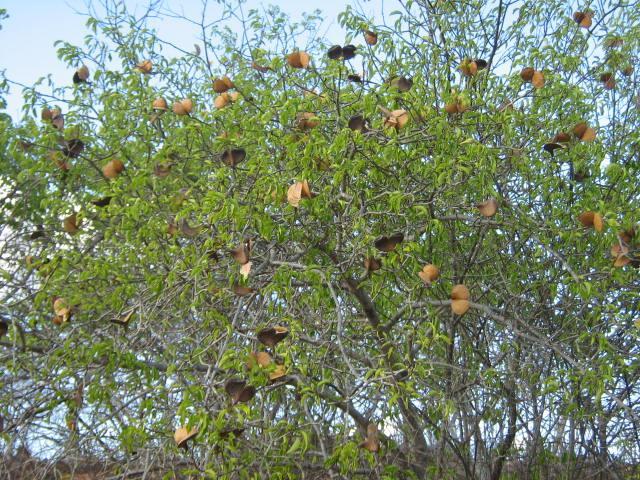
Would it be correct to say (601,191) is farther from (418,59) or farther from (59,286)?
(59,286)

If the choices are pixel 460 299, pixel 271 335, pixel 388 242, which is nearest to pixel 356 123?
pixel 388 242

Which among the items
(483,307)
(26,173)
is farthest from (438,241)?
(26,173)

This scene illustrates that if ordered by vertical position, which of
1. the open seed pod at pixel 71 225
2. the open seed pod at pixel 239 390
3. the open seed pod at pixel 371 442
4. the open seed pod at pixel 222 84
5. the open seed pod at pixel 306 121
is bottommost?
the open seed pod at pixel 371 442

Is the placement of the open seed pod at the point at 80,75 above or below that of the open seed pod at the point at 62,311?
above

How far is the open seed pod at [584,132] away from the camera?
10.6 feet

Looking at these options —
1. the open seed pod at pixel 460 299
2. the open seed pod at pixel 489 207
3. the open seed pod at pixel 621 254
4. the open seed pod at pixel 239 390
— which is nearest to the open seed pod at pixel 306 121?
the open seed pod at pixel 489 207

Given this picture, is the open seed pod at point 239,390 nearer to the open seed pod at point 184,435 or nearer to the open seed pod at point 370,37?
the open seed pod at point 184,435

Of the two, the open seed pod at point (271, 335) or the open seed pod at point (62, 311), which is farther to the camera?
the open seed pod at point (62, 311)

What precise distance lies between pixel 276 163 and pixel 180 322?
122 cm

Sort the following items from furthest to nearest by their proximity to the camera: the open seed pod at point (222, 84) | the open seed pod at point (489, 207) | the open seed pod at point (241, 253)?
1. the open seed pod at point (222, 84)
2. the open seed pod at point (489, 207)
3. the open seed pod at point (241, 253)

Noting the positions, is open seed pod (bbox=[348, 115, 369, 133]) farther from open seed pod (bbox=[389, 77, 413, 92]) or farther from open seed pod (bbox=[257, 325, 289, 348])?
open seed pod (bbox=[257, 325, 289, 348])

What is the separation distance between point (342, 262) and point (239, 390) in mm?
756

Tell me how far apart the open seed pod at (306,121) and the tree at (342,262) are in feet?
0.05

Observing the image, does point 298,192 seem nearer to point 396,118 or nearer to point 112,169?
point 396,118
